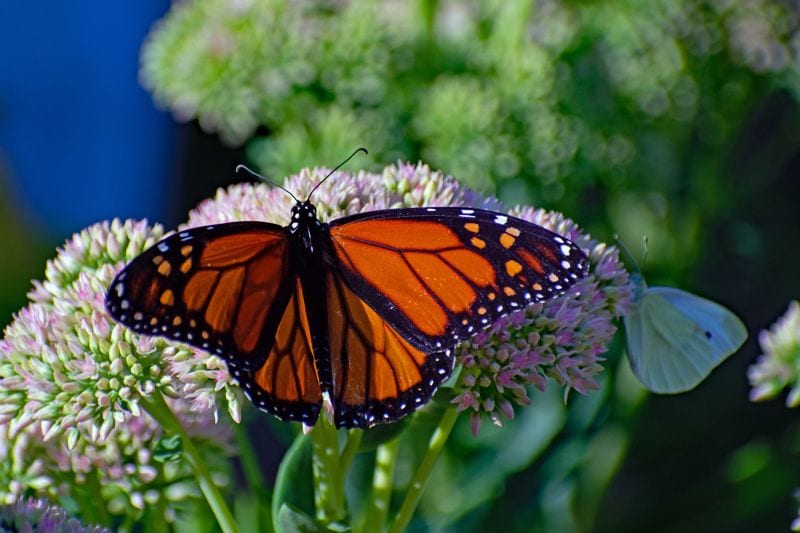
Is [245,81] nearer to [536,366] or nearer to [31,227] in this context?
[536,366]

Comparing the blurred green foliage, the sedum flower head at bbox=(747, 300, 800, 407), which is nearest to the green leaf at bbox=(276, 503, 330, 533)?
the sedum flower head at bbox=(747, 300, 800, 407)

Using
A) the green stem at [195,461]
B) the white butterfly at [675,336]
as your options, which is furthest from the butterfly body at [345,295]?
the white butterfly at [675,336]

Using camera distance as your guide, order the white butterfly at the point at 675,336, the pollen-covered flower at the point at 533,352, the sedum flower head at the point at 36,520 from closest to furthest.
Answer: the sedum flower head at the point at 36,520 < the pollen-covered flower at the point at 533,352 < the white butterfly at the point at 675,336

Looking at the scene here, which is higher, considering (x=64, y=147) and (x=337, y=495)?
(x=64, y=147)

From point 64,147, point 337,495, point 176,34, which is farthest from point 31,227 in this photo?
point 337,495

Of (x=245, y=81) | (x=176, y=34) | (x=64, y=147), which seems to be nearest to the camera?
(x=245, y=81)

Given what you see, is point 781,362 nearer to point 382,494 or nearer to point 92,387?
point 382,494

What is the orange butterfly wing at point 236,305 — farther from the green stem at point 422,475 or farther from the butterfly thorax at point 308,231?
the green stem at point 422,475
